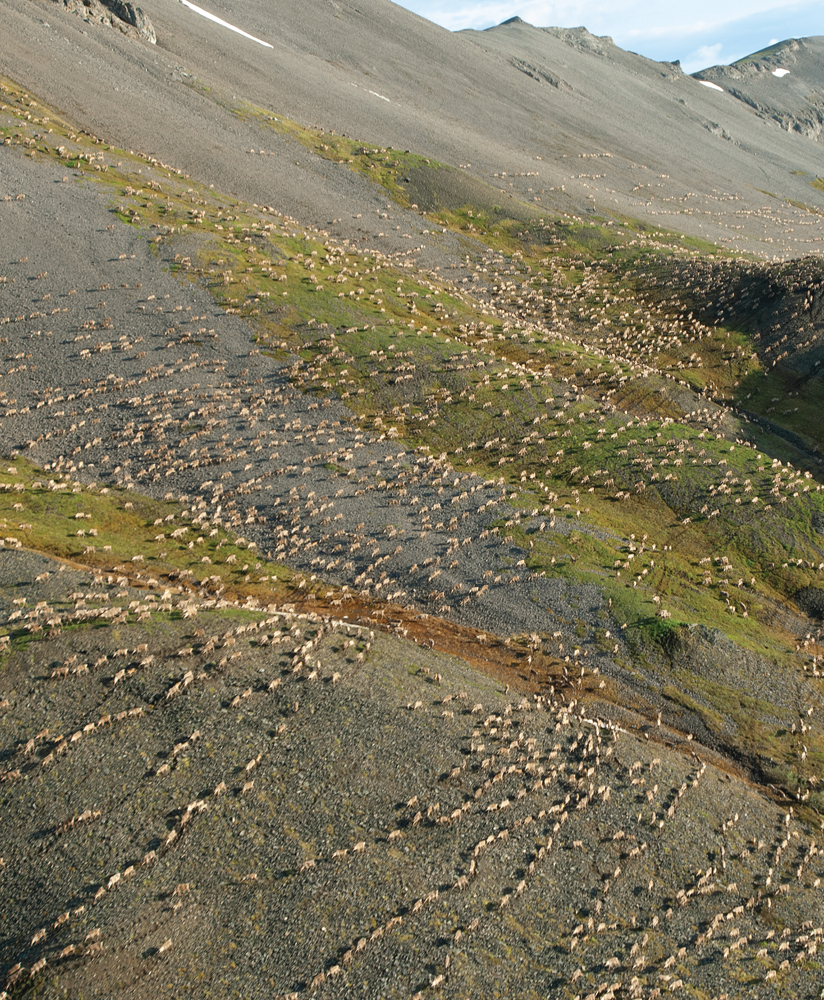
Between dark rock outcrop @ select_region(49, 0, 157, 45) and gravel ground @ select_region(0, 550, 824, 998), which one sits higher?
dark rock outcrop @ select_region(49, 0, 157, 45)

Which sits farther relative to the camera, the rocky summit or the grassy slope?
the grassy slope

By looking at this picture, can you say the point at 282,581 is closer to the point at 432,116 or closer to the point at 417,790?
the point at 417,790

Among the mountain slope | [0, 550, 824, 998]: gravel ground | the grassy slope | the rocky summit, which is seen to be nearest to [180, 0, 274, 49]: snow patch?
the mountain slope

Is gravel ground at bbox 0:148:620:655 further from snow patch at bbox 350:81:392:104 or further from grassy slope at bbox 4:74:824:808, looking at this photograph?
snow patch at bbox 350:81:392:104

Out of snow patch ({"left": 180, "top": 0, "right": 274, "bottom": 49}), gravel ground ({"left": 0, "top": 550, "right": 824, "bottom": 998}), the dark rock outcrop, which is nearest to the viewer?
gravel ground ({"left": 0, "top": 550, "right": 824, "bottom": 998})

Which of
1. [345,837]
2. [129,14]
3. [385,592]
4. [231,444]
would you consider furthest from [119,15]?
[345,837]

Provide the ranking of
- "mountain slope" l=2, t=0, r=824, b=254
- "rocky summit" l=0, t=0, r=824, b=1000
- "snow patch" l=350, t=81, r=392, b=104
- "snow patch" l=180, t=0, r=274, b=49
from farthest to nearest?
"snow patch" l=180, t=0, r=274, b=49 → "snow patch" l=350, t=81, r=392, b=104 → "mountain slope" l=2, t=0, r=824, b=254 → "rocky summit" l=0, t=0, r=824, b=1000

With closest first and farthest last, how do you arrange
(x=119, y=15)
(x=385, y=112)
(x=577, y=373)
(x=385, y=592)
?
(x=385, y=592)
(x=577, y=373)
(x=119, y=15)
(x=385, y=112)

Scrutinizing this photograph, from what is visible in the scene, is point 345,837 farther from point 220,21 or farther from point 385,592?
point 220,21

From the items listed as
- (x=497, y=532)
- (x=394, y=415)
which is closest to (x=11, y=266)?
(x=394, y=415)
